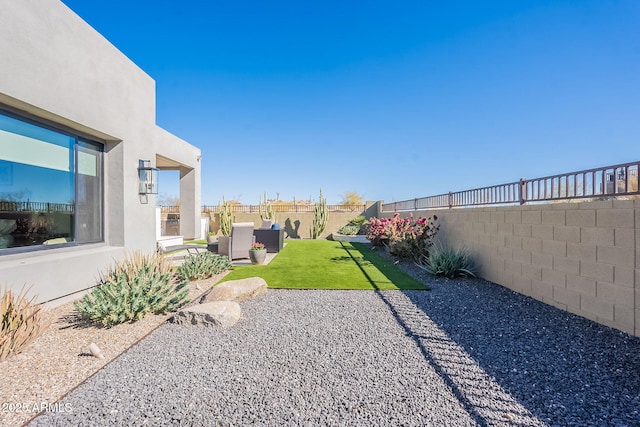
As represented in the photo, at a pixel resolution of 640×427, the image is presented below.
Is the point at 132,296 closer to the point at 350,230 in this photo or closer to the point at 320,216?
the point at 350,230

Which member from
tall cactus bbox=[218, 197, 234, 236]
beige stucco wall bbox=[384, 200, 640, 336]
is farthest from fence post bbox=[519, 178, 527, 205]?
tall cactus bbox=[218, 197, 234, 236]

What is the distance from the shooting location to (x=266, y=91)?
14578 mm

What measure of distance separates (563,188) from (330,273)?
4760 mm

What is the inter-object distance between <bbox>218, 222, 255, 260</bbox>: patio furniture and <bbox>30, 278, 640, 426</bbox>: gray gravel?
4.47 metres

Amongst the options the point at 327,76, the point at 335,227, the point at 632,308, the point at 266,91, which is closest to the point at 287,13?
the point at 327,76

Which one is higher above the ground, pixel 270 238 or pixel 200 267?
pixel 270 238

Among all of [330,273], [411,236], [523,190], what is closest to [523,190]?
[523,190]

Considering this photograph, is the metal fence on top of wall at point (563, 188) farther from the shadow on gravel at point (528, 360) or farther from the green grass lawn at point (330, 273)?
the green grass lawn at point (330, 273)

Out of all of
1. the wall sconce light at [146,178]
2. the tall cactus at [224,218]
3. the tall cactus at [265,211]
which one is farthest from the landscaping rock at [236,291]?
the tall cactus at [265,211]

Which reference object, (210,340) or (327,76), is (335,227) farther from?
(210,340)

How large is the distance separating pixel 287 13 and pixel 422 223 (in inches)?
352

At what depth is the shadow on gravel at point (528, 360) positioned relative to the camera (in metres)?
2.04

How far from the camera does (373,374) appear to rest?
2541 millimetres

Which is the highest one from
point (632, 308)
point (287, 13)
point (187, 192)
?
point (287, 13)
